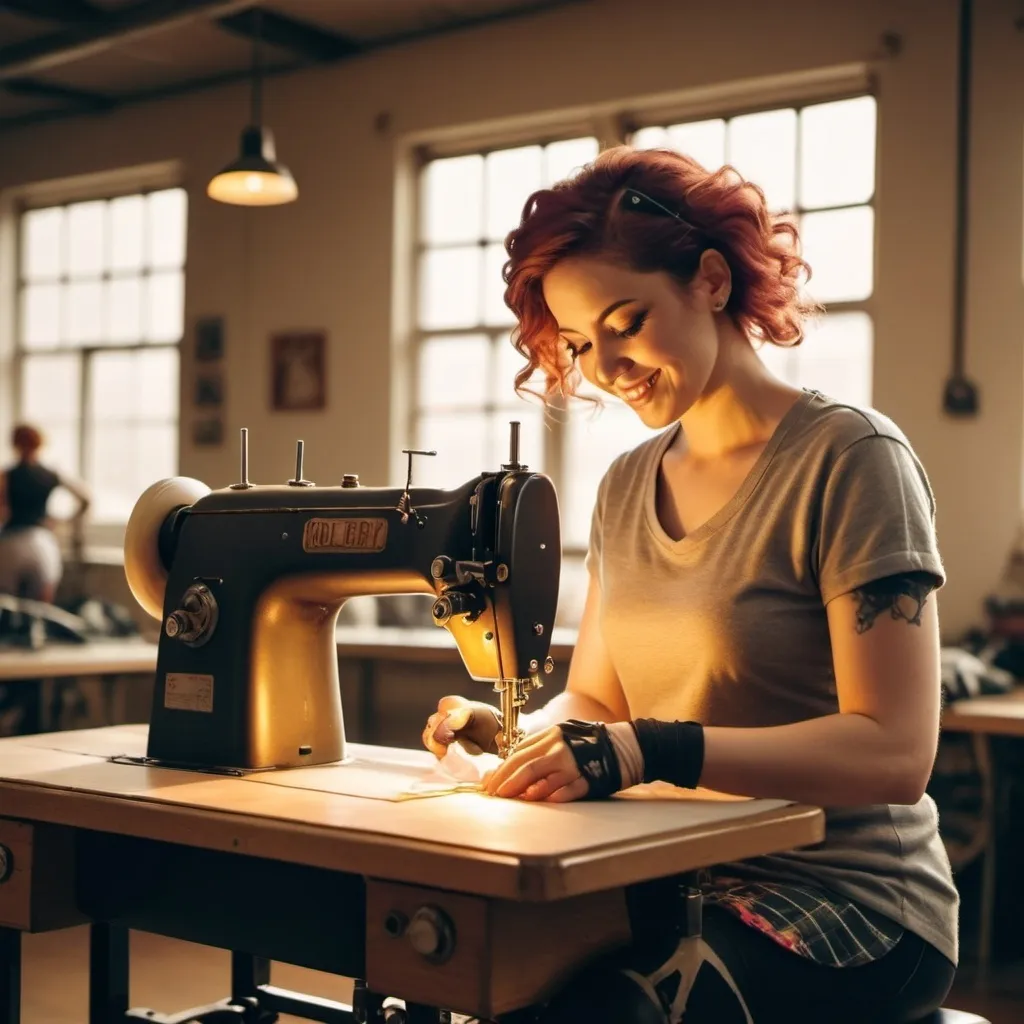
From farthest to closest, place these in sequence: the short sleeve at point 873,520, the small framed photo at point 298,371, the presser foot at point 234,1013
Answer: the small framed photo at point 298,371, the presser foot at point 234,1013, the short sleeve at point 873,520

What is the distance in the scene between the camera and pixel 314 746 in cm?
170

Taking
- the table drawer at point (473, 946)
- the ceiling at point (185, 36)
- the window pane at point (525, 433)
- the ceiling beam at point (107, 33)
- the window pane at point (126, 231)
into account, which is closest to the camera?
the table drawer at point (473, 946)

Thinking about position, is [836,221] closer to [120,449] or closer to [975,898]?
→ [975,898]

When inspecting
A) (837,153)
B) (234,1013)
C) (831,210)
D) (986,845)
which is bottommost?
(986,845)

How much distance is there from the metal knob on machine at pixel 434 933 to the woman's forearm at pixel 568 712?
0.59 metres

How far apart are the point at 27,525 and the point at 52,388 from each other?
1.93m

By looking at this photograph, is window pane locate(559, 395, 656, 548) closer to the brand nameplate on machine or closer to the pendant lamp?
the pendant lamp

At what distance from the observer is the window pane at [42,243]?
8.13 m

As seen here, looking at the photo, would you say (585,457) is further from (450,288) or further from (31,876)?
(31,876)

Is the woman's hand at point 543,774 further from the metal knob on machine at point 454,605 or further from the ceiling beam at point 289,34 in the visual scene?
the ceiling beam at point 289,34

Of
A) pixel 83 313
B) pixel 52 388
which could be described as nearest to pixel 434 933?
pixel 83 313

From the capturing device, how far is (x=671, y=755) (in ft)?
Result: 4.45

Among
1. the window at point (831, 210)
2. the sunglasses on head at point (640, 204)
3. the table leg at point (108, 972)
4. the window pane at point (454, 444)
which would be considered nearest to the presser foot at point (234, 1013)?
the table leg at point (108, 972)

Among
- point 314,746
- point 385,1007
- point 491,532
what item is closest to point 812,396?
point 491,532
